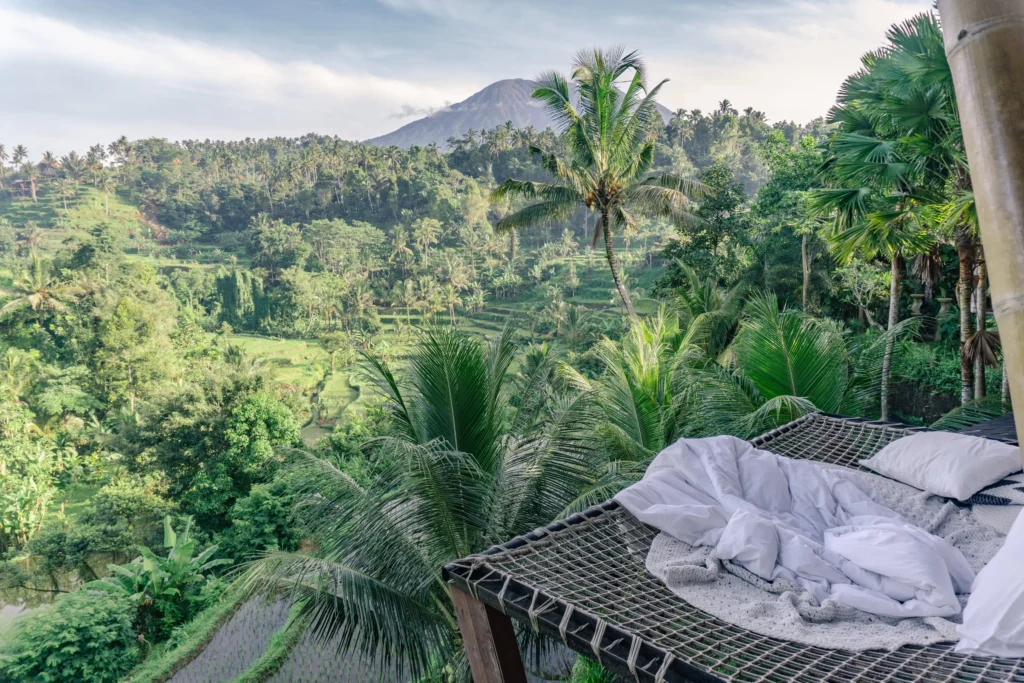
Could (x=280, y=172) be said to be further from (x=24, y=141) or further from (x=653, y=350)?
(x=653, y=350)

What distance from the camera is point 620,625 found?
1393 millimetres

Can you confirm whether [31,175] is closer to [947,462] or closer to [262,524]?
[262,524]

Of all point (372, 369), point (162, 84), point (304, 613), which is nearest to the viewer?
point (304, 613)

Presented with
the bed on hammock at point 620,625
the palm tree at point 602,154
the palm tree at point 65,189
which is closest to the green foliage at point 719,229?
the palm tree at point 602,154

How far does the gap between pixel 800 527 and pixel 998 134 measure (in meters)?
1.82

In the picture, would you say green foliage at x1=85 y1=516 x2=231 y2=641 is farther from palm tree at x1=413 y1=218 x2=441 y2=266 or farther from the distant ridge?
the distant ridge

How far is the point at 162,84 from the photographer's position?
39.7 meters

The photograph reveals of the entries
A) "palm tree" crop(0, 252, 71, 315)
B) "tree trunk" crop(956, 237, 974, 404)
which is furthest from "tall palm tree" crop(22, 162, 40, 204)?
"tree trunk" crop(956, 237, 974, 404)

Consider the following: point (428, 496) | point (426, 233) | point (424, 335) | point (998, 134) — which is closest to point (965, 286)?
point (424, 335)

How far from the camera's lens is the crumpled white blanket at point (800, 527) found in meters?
1.50

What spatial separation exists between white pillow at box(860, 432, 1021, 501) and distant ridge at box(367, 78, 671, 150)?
2750 inches

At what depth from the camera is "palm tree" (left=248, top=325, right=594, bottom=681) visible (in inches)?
106

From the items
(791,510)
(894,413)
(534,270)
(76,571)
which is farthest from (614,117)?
(534,270)

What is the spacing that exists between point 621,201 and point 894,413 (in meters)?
4.72
